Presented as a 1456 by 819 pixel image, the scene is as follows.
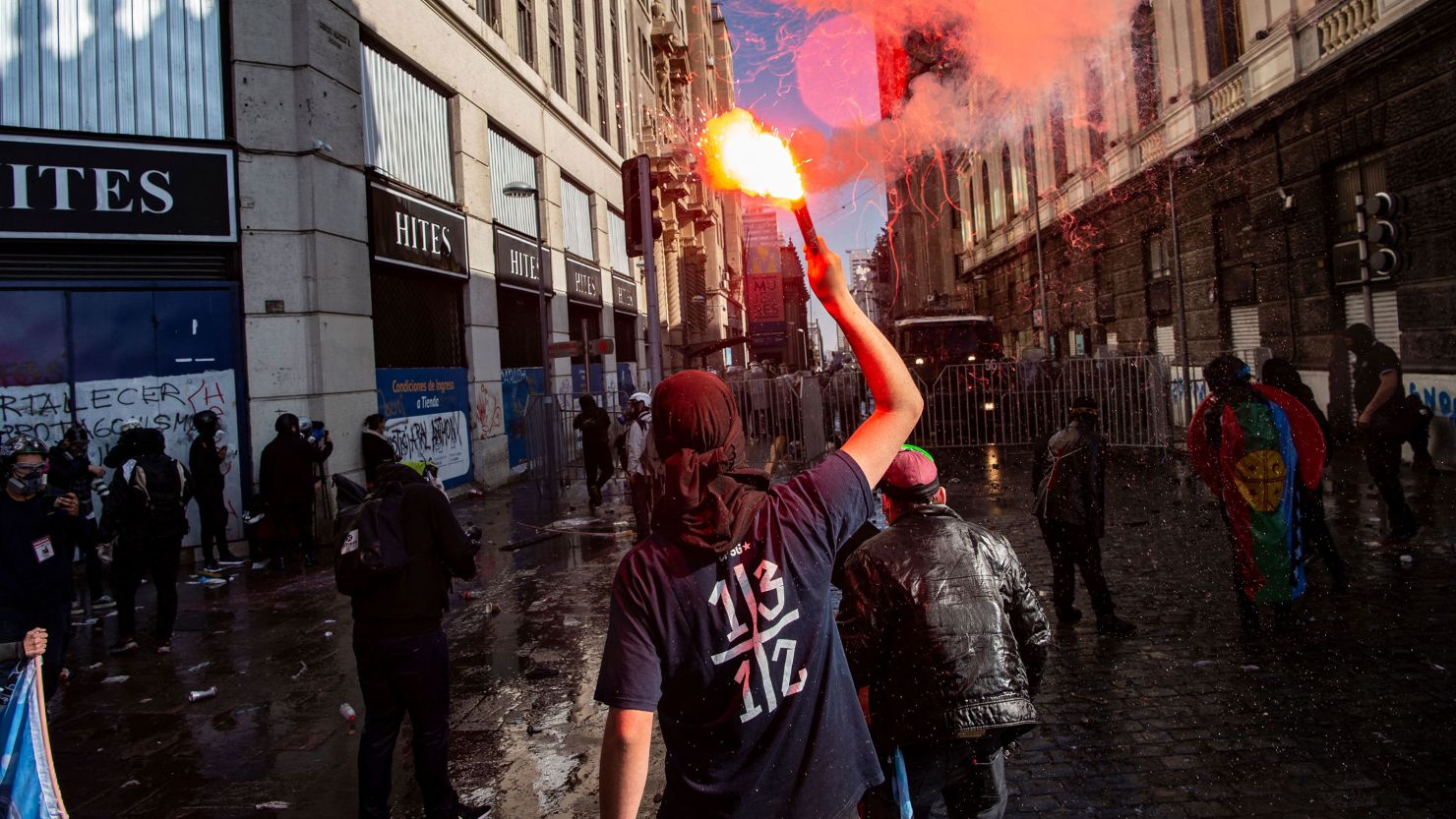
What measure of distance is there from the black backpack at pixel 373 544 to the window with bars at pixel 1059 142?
2614 centimetres

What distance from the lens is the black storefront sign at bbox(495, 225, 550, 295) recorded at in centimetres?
1696

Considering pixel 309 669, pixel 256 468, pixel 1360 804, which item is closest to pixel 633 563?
pixel 1360 804

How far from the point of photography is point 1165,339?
20.8 meters

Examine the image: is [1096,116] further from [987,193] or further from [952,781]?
[952,781]

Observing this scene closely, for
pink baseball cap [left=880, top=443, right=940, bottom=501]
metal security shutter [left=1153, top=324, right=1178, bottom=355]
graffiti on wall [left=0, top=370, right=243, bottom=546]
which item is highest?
metal security shutter [left=1153, top=324, right=1178, bottom=355]

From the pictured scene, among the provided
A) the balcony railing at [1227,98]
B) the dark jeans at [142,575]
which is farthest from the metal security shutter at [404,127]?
the balcony railing at [1227,98]

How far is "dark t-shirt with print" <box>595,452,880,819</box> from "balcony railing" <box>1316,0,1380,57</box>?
1484 cm

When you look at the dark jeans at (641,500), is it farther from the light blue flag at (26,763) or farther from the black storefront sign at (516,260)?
the black storefront sign at (516,260)

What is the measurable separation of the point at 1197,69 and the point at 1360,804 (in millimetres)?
18510

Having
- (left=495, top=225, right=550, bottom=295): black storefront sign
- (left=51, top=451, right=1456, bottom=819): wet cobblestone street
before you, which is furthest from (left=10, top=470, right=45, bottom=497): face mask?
(left=495, top=225, right=550, bottom=295): black storefront sign

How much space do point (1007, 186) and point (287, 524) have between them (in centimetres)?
3035

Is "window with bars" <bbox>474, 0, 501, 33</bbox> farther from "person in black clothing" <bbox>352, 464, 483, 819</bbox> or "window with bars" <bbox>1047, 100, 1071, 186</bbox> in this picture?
"window with bars" <bbox>1047, 100, 1071, 186</bbox>

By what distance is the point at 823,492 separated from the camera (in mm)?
A: 1952

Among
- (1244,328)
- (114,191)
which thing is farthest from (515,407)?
(1244,328)
